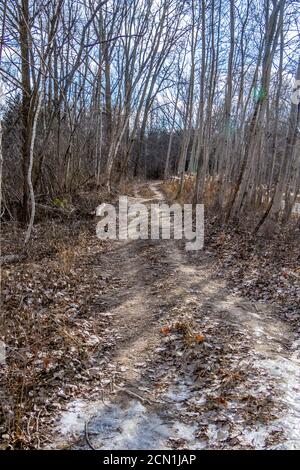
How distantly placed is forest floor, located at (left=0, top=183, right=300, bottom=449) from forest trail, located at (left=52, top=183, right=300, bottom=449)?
0.01 metres

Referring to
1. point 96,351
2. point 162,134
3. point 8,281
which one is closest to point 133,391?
point 96,351

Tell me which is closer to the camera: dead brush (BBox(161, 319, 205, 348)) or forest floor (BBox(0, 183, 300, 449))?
forest floor (BBox(0, 183, 300, 449))

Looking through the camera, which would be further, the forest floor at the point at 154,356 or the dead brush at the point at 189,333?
the dead brush at the point at 189,333

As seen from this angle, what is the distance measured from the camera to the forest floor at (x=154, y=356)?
359 cm

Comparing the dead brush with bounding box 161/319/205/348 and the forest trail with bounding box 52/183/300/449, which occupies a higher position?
the dead brush with bounding box 161/319/205/348

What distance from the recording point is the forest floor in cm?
359

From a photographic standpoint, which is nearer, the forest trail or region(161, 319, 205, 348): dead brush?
the forest trail

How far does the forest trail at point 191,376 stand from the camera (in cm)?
355

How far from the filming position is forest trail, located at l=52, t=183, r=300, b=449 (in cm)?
355

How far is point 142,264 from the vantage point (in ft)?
27.7

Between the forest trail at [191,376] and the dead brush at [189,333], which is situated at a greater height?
the dead brush at [189,333]

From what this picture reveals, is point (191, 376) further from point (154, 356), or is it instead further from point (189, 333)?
point (189, 333)

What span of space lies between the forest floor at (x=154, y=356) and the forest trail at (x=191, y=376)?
12 mm

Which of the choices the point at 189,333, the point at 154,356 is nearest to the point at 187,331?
the point at 189,333
